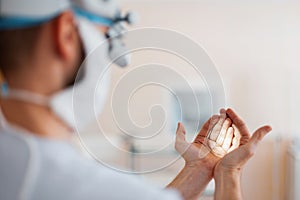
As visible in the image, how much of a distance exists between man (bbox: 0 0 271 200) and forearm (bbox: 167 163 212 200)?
411 mm

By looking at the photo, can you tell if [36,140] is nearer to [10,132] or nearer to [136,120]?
[10,132]

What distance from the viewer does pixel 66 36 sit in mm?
590

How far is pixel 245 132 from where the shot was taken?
3.26ft

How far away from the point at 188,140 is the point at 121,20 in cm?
45

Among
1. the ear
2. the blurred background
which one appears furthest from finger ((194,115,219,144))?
the blurred background

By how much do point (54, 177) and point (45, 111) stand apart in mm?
101

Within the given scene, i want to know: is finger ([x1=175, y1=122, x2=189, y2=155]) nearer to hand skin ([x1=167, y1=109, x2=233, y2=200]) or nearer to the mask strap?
hand skin ([x1=167, y1=109, x2=233, y2=200])

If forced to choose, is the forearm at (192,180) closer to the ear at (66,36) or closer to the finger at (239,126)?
the finger at (239,126)

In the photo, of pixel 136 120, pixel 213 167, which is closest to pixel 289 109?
pixel 213 167

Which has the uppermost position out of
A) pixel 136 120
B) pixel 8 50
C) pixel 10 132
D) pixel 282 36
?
pixel 8 50

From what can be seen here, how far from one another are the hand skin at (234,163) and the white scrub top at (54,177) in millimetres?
411

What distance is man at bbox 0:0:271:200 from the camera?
0.56 metres

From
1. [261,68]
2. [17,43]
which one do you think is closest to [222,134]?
[17,43]

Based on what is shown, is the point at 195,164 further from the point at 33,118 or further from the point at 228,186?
the point at 33,118
